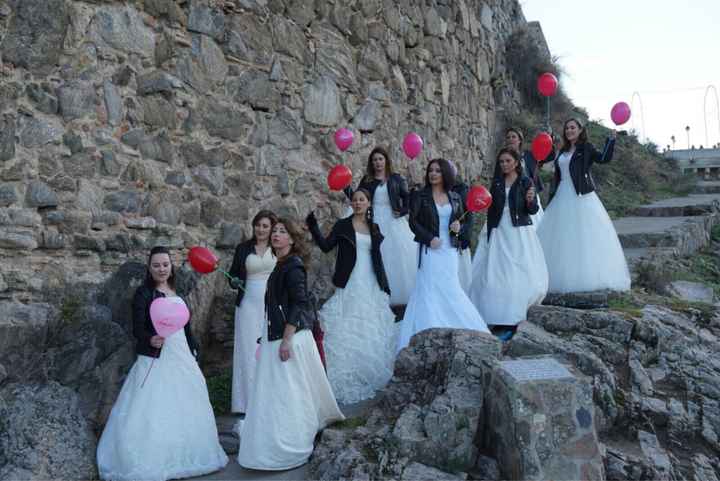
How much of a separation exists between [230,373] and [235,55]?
2687mm

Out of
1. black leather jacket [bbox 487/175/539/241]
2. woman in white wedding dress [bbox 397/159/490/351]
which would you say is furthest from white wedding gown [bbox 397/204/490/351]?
black leather jacket [bbox 487/175/539/241]

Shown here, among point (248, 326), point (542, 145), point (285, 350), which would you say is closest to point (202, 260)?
point (248, 326)

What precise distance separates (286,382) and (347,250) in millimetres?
1727

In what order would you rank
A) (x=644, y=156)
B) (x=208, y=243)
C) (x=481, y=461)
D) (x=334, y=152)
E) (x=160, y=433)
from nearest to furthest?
(x=481, y=461)
(x=160, y=433)
(x=208, y=243)
(x=334, y=152)
(x=644, y=156)

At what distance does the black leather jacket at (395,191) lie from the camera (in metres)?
6.44

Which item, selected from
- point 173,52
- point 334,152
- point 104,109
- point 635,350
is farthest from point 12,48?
point 635,350

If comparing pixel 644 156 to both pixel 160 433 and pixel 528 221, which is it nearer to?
pixel 528 221

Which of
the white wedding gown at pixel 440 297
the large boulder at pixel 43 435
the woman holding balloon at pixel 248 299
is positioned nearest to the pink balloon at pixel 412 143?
the white wedding gown at pixel 440 297

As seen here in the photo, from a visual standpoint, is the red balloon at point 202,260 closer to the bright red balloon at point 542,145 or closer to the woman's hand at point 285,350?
the woman's hand at point 285,350

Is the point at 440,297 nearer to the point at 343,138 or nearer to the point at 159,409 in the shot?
the point at 343,138

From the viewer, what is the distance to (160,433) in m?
4.11

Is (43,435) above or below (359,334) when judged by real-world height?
below

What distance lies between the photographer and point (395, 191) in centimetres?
646

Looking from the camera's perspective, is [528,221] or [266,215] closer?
[266,215]
